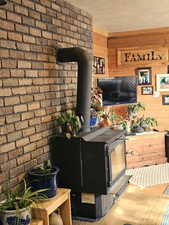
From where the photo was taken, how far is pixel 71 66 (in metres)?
3.63

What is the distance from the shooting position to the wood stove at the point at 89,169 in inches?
116

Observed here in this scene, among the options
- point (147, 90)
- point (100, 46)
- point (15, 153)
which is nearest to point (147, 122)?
point (147, 90)

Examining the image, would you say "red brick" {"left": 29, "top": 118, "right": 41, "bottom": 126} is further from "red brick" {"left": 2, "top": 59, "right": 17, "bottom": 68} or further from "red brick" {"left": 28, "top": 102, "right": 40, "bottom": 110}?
"red brick" {"left": 2, "top": 59, "right": 17, "bottom": 68}

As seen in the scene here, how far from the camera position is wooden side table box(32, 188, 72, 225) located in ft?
7.97

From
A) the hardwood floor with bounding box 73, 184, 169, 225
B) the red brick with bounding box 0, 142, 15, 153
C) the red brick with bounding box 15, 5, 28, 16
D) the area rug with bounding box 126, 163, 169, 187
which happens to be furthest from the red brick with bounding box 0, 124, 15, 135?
the area rug with bounding box 126, 163, 169, 187

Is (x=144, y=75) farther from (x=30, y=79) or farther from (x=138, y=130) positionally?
(x=30, y=79)

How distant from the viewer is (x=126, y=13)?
4109 mm

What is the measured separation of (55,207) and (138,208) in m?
1.18

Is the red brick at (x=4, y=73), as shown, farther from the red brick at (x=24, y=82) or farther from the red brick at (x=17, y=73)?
the red brick at (x=24, y=82)

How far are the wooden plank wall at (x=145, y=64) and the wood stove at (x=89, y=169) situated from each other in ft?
8.41

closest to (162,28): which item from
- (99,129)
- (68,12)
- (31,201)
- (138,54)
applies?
(138,54)

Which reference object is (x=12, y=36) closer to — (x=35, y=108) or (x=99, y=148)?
(x=35, y=108)

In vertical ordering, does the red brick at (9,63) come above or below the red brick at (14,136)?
above

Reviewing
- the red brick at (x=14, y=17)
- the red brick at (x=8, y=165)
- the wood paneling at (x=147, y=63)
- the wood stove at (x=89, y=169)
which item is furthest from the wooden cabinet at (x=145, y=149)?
the red brick at (x=14, y=17)
